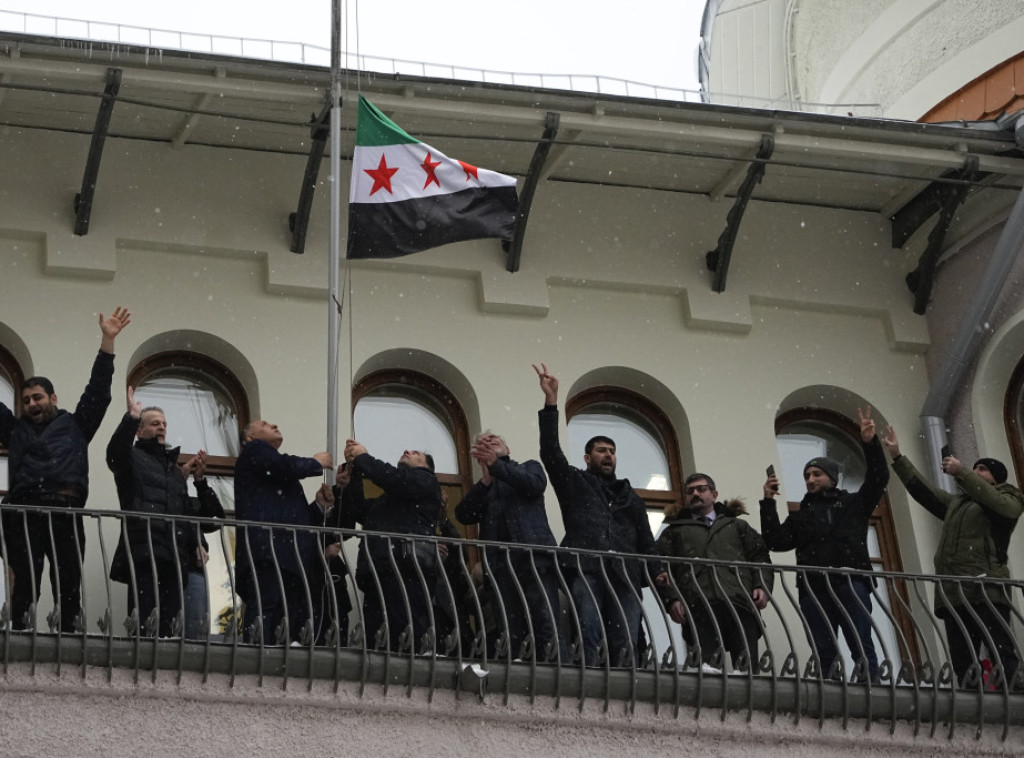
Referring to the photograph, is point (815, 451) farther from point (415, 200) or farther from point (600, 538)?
point (415, 200)

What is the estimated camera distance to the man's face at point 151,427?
39.6ft

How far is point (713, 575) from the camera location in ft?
41.0

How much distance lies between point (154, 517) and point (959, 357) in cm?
642

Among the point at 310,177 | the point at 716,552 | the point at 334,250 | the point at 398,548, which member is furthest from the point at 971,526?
the point at 310,177

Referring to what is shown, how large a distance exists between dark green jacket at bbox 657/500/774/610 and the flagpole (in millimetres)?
2169

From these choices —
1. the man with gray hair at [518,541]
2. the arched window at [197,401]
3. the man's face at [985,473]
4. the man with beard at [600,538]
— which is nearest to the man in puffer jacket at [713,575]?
the man with beard at [600,538]

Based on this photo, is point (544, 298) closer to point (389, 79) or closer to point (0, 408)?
point (389, 79)

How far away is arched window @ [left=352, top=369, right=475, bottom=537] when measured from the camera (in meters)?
14.8

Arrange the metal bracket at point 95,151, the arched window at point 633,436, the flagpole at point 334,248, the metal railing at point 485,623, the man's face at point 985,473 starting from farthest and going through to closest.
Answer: the arched window at point 633,436, the metal bracket at point 95,151, the man's face at point 985,473, the flagpole at point 334,248, the metal railing at point 485,623

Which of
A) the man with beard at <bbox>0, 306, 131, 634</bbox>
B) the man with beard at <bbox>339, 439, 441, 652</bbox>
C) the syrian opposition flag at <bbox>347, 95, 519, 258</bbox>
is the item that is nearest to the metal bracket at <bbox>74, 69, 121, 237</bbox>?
the syrian opposition flag at <bbox>347, 95, 519, 258</bbox>

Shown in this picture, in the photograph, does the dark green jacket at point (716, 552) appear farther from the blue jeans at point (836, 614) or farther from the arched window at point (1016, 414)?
the arched window at point (1016, 414)

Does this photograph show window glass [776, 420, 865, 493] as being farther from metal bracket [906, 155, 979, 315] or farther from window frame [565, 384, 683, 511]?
metal bracket [906, 155, 979, 315]

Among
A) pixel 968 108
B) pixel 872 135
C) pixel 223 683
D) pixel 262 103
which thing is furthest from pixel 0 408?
pixel 968 108

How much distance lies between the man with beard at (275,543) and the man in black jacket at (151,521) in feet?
1.02
